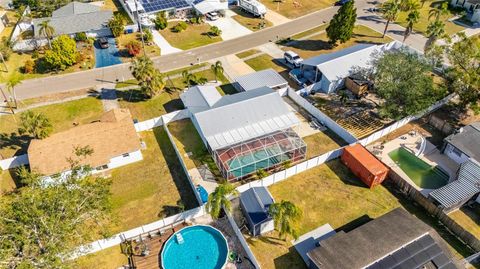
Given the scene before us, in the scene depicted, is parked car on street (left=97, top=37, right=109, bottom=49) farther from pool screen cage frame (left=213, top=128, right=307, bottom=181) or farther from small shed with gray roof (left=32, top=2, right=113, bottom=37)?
pool screen cage frame (left=213, top=128, right=307, bottom=181)

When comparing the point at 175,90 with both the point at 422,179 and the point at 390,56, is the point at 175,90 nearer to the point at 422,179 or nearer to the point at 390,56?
the point at 390,56

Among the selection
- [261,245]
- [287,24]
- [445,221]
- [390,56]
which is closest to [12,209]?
[261,245]

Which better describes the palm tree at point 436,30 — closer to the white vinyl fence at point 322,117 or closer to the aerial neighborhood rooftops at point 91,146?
the white vinyl fence at point 322,117

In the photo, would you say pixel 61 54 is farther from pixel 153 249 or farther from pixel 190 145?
pixel 153 249

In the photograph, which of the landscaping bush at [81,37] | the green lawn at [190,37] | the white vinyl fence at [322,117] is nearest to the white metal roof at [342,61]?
the white vinyl fence at [322,117]

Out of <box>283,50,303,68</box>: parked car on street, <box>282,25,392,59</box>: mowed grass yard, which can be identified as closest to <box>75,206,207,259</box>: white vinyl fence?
<box>283,50,303,68</box>: parked car on street

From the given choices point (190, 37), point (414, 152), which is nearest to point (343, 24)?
point (414, 152)

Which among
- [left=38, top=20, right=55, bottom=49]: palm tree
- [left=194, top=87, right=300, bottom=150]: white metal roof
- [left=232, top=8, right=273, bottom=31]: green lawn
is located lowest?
[left=194, top=87, right=300, bottom=150]: white metal roof
